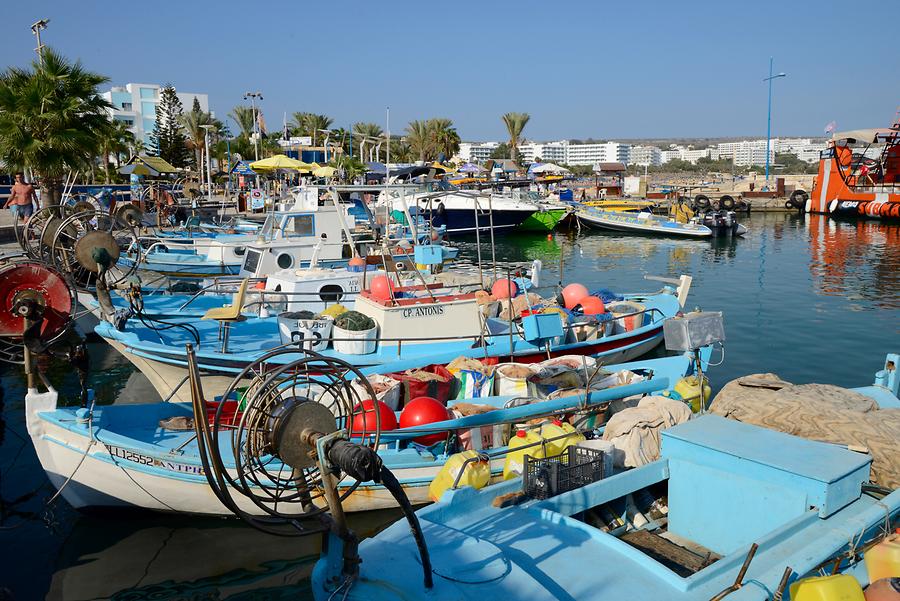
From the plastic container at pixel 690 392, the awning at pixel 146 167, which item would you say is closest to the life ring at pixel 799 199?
the awning at pixel 146 167

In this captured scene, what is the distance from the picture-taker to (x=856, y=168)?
54.2 m

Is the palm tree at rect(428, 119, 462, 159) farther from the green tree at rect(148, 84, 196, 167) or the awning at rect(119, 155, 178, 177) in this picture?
the awning at rect(119, 155, 178, 177)

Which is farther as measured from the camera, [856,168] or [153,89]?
[153,89]

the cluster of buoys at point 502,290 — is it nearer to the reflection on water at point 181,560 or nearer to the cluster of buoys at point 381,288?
the cluster of buoys at point 381,288

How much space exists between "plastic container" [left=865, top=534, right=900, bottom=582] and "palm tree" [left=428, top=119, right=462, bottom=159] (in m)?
69.9

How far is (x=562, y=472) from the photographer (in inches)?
251

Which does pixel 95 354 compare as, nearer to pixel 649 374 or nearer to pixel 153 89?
pixel 649 374

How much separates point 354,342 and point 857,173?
55647 mm

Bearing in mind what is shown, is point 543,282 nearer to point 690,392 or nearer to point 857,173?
point 690,392

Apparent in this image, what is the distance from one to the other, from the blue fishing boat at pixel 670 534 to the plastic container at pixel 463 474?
851 mm

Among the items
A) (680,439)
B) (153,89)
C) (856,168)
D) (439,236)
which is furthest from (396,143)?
(680,439)

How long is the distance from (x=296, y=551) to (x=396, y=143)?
70726 mm

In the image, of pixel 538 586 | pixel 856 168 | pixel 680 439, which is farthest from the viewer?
pixel 856 168

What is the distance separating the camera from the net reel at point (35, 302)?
26.3 feet
